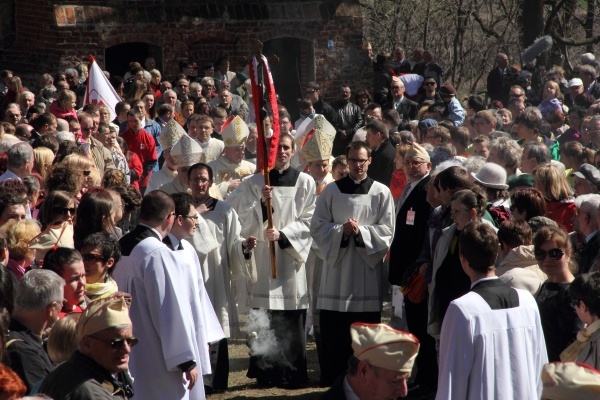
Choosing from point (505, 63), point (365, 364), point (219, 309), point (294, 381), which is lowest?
point (294, 381)

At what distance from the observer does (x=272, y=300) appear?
9.30m

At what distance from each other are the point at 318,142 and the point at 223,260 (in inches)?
66.1

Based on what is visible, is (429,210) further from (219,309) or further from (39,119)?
(39,119)

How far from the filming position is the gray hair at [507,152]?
8.96 m

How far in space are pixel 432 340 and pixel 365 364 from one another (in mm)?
4188

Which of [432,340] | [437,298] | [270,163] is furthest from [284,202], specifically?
[437,298]

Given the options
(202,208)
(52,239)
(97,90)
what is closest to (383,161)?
(202,208)

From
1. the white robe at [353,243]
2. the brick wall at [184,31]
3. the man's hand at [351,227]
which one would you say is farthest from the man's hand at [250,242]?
the brick wall at [184,31]

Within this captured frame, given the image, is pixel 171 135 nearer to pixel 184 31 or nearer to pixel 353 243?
pixel 353 243

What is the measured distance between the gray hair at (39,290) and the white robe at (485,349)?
1.99 metres

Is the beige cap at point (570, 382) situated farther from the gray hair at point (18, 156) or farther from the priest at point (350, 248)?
the gray hair at point (18, 156)

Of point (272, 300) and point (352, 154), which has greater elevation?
point (352, 154)

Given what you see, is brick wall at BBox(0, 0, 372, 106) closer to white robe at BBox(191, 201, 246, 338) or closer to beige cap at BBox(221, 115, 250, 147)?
beige cap at BBox(221, 115, 250, 147)

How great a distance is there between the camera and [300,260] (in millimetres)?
9398
